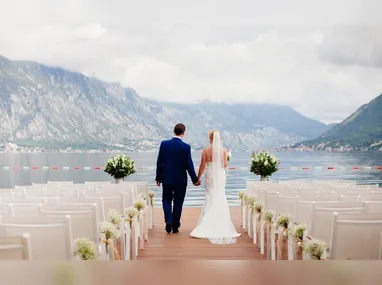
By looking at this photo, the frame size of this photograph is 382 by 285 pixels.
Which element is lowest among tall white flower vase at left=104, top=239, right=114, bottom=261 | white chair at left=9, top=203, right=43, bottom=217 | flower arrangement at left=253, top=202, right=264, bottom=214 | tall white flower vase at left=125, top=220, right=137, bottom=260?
tall white flower vase at left=125, top=220, right=137, bottom=260

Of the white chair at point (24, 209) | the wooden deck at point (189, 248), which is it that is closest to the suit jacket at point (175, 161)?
the wooden deck at point (189, 248)

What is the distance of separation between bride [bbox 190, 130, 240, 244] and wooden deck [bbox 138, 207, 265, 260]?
15cm

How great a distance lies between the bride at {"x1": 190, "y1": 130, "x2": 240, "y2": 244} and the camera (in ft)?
20.6

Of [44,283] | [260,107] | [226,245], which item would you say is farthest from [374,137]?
[44,283]

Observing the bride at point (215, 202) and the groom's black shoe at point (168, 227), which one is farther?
the groom's black shoe at point (168, 227)

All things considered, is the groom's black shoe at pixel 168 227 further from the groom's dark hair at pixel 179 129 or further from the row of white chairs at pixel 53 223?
the row of white chairs at pixel 53 223

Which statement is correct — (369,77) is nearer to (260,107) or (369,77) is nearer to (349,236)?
(260,107)

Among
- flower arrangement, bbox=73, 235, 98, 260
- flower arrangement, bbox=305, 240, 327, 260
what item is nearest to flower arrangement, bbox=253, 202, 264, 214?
flower arrangement, bbox=305, 240, 327, 260

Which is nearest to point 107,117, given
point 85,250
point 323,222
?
point 323,222

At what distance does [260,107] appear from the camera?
1538 inches

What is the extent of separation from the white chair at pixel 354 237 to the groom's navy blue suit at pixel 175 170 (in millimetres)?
Answer: 3457

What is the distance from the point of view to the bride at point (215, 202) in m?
6.29

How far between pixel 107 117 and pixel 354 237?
135 ft

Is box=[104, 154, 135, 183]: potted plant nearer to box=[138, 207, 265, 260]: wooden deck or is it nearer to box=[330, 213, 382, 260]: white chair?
box=[138, 207, 265, 260]: wooden deck
